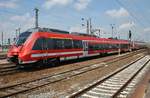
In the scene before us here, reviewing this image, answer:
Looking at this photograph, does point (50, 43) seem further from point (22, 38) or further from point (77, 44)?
point (77, 44)

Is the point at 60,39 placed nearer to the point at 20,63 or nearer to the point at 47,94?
the point at 20,63

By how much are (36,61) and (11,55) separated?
193 cm

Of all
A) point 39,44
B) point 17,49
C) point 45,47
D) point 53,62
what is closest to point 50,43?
point 45,47

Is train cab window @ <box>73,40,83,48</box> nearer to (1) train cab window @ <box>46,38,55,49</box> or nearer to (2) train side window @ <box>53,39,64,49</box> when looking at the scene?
(2) train side window @ <box>53,39,64,49</box>

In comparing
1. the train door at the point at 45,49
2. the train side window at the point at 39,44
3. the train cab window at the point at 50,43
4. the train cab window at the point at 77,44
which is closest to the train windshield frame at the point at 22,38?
the train side window at the point at 39,44

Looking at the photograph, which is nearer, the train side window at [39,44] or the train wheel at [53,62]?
the train side window at [39,44]

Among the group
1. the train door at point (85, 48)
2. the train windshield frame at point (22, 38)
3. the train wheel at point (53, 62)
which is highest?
the train windshield frame at point (22, 38)

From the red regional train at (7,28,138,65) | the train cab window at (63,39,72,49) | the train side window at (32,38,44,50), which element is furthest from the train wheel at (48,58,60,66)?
the train cab window at (63,39,72,49)

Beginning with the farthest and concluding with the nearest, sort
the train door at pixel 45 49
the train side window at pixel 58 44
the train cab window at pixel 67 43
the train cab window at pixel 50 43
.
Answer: the train cab window at pixel 67 43 → the train side window at pixel 58 44 → the train cab window at pixel 50 43 → the train door at pixel 45 49

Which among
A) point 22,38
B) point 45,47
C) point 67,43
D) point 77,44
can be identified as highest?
point 22,38

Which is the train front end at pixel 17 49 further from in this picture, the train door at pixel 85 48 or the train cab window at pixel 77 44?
the train door at pixel 85 48

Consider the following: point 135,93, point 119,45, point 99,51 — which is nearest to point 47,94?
point 135,93

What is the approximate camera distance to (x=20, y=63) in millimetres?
20719

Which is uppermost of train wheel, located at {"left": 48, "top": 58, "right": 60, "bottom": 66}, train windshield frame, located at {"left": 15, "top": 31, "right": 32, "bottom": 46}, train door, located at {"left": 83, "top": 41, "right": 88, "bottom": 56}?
train windshield frame, located at {"left": 15, "top": 31, "right": 32, "bottom": 46}
